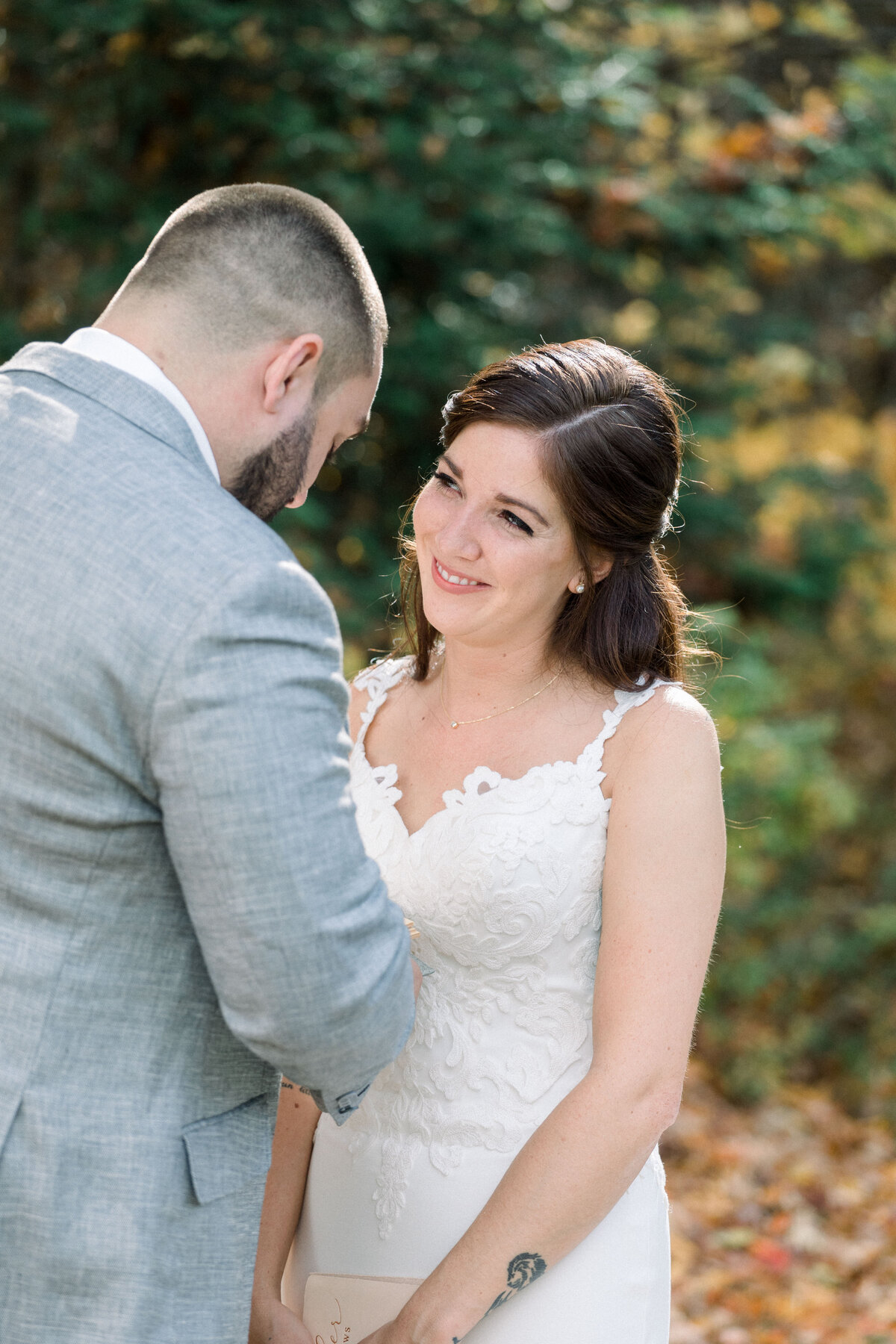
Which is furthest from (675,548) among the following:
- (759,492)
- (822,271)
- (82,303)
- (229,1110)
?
(229,1110)

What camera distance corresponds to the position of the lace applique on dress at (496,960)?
203 cm

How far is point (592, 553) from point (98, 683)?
3.69 feet

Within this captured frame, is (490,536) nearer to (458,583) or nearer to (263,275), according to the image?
(458,583)

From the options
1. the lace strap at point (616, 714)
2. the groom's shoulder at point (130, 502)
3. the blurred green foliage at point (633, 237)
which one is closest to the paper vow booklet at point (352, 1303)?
the lace strap at point (616, 714)

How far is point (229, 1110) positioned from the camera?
1.57 m

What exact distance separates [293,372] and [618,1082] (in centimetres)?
113

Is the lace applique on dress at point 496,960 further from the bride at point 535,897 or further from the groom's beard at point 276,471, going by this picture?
the groom's beard at point 276,471

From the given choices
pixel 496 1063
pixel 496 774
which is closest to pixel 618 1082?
pixel 496 1063

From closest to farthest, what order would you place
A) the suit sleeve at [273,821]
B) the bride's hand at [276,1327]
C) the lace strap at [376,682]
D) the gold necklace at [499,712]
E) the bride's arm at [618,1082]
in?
the suit sleeve at [273,821] → the bride's arm at [618,1082] → the bride's hand at [276,1327] → the gold necklace at [499,712] → the lace strap at [376,682]

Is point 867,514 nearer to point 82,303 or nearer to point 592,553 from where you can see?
point 82,303

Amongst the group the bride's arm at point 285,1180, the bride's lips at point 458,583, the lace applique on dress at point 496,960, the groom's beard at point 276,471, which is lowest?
the bride's arm at point 285,1180

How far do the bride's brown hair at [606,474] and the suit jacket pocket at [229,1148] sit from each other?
96 cm

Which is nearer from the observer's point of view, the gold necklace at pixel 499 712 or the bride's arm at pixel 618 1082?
the bride's arm at pixel 618 1082

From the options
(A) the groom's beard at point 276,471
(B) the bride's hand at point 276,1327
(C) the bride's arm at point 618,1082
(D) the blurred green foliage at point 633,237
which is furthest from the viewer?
(D) the blurred green foliage at point 633,237
